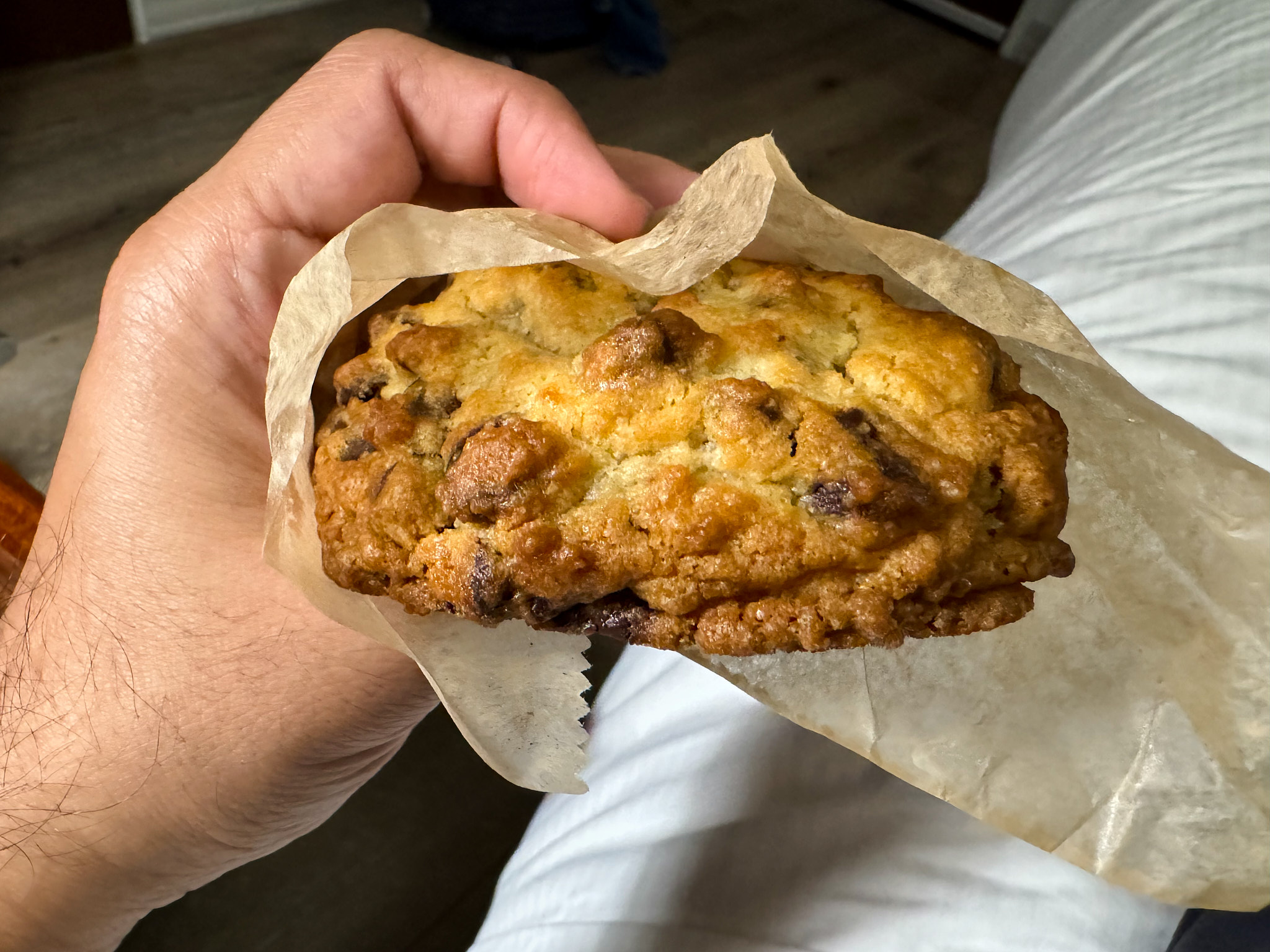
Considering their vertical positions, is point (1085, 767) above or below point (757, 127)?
above

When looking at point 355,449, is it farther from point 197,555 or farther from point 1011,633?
point 1011,633

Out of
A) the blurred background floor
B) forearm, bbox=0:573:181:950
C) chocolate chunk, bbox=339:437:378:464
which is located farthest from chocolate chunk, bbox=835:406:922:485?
the blurred background floor

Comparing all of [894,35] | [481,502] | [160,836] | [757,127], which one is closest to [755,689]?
[481,502]

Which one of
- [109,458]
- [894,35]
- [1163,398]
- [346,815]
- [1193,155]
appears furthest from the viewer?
[894,35]

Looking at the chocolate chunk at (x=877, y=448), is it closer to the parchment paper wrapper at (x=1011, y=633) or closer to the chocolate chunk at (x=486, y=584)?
the parchment paper wrapper at (x=1011, y=633)

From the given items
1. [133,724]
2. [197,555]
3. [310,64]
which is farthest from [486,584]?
[310,64]

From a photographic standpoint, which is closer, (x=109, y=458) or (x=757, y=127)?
(x=109, y=458)

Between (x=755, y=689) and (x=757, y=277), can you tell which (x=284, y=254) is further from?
(x=755, y=689)
